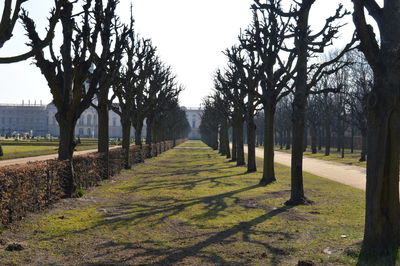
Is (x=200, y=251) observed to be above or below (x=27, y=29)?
below

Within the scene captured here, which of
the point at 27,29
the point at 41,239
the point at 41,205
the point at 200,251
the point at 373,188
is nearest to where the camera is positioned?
the point at 373,188

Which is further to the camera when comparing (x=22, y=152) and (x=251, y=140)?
(x=22, y=152)

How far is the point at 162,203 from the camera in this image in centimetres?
1202

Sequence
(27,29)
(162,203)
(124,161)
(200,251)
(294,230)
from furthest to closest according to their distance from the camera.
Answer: (124,161) < (27,29) < (162,203) < (294,230) < (200,251)

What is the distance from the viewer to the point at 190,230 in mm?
8594

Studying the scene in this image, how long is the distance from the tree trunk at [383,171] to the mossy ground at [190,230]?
52cm

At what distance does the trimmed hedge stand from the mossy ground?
1.01 feet

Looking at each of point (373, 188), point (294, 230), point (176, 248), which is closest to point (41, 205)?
point (176, 248)

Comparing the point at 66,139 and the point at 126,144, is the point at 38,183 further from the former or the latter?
the point at 126,144

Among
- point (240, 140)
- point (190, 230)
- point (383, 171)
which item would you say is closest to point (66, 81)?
point (190, 230)

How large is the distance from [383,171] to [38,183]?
7284 millimetres

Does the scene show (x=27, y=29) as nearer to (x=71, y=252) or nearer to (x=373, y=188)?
(x=71, y=252)

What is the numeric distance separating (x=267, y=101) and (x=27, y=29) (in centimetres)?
898

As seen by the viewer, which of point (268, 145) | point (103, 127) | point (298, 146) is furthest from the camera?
point (103, 127)
